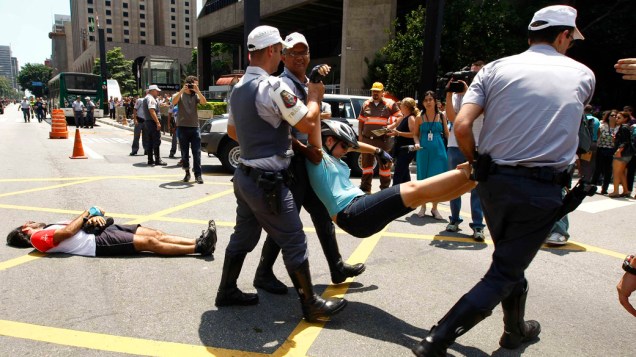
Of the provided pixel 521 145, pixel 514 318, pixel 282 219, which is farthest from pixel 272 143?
pixel 514 318

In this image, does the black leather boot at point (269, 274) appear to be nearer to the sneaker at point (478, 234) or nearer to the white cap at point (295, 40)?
the white cap at point (295, 40)

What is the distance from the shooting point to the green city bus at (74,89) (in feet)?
101

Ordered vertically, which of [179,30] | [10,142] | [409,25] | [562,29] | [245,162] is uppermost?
[179,30]

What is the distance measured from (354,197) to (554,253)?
313 cm

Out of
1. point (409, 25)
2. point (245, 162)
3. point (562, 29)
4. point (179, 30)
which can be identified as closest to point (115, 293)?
point (245, 162)

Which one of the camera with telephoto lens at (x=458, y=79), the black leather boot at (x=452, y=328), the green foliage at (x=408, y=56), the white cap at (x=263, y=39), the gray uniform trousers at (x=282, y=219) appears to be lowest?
the black leather boot at (x=452, y=328)

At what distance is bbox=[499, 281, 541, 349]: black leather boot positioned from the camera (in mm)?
2820

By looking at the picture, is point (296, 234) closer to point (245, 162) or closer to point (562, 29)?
point (245, 162)

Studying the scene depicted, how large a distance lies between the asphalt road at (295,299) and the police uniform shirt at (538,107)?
51.3 inches

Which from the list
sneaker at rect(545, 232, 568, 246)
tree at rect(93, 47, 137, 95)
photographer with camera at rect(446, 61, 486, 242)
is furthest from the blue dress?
tree at rect(93, 47, 137, 95)

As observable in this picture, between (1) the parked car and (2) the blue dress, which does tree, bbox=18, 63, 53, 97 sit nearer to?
(1) the parked car

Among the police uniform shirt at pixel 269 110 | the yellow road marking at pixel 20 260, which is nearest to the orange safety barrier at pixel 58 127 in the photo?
the yellow road marking at pixel 20 260

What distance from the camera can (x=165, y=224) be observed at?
19.2ft

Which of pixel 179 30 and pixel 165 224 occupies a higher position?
pixel 179 30
